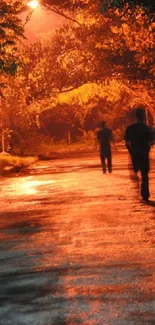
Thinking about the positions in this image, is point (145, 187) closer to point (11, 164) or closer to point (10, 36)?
point (10, 36)

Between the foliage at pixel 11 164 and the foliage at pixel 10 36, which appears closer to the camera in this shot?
the foliage at pixel 10 36

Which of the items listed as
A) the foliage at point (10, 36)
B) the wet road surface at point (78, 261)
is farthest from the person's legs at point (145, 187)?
the foliage at point (10, 36)

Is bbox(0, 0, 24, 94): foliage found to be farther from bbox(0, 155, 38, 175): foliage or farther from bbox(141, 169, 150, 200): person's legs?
bbox(0, 155, 38, 175): foliage

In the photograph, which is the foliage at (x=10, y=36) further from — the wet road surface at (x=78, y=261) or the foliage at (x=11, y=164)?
the foliage at (x=11, y=164)

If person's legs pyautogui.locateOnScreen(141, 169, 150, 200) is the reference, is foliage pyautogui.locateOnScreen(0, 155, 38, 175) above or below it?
below

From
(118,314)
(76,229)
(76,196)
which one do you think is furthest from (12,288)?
(76,196)

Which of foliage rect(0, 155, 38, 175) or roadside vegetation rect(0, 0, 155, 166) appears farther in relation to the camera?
roadside vegetation rect(0, 0, 155, 166)

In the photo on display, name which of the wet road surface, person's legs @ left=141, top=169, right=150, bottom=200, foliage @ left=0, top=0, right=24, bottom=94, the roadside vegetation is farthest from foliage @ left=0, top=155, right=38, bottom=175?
person's legs @ left=141, top=169, right=150, bottom=200

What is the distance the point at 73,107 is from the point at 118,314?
203 feet

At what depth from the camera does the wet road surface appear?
18.5 feet

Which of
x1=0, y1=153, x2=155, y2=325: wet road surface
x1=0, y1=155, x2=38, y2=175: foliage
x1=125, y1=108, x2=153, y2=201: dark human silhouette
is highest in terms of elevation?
x1=125, y1=108, x2=153, y2=201: dark human silhouette

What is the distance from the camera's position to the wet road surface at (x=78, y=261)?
222 inches

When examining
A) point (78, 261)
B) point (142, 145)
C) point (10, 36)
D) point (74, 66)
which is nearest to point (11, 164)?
point (74, 66)

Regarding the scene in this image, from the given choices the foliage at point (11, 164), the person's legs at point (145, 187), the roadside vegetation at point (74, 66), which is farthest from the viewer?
the roadside vegetation at point (74, 66)
